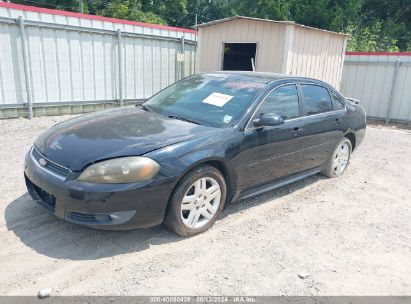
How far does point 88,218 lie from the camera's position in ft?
9.83

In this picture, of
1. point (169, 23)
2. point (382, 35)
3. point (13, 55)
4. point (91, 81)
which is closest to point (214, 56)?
point (91, 81)

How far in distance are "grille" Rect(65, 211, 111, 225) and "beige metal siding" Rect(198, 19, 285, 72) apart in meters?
6.97

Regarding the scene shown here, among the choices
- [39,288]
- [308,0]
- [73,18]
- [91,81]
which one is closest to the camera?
[39,288]

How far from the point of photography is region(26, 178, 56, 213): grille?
A: 3.14 metres

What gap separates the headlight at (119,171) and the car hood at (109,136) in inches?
2.5

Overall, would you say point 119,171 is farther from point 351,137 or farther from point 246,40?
point 246,40

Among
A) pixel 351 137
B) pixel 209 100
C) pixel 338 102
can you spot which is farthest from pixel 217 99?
pixel 351 137

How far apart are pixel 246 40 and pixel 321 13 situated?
13.1 metres

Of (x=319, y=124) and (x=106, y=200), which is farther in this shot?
(x=319, y=124)

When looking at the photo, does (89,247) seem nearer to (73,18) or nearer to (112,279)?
(112,279)

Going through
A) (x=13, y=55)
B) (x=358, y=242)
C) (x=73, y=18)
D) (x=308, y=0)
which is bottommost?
(x=358, y=242)

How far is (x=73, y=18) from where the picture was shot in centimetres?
855

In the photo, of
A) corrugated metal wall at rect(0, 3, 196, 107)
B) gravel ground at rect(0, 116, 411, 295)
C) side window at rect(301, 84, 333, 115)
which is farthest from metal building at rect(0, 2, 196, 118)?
side window at rect(301, 84, 333, 115)

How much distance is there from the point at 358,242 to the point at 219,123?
1.88m
